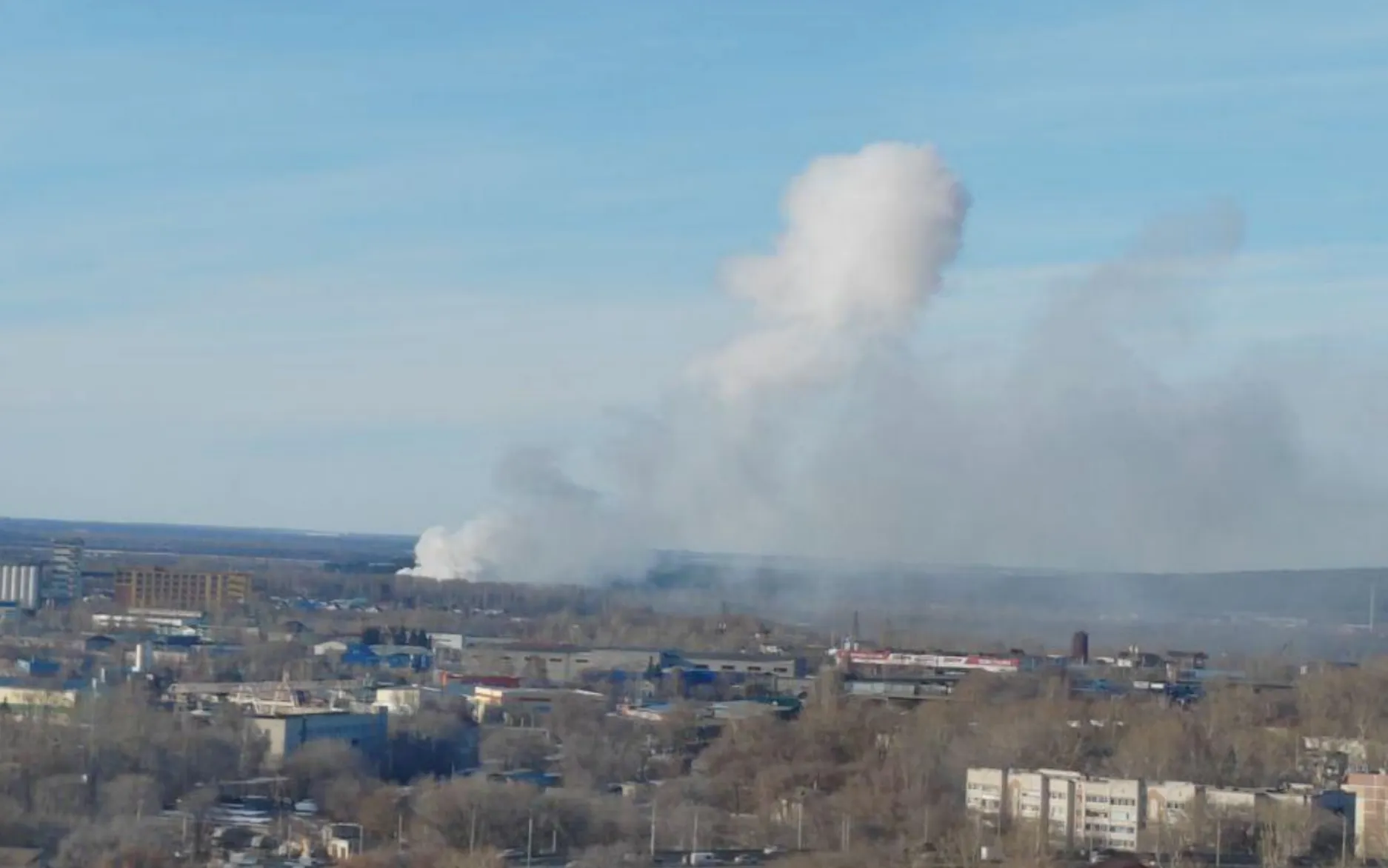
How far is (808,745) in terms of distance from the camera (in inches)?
819

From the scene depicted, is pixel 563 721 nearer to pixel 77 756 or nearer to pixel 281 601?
pixel 77 756

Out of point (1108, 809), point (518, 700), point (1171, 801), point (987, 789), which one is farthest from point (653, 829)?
point (518, 700)

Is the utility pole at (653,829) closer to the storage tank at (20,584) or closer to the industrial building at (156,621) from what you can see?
the industrial building at (156,621)

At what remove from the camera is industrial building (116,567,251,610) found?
157ft

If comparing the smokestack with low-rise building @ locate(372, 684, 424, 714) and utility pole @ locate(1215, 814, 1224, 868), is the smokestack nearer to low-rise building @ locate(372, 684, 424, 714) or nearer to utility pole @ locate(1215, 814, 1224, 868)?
low-rise building @ locate(372, 684, 424, 714)

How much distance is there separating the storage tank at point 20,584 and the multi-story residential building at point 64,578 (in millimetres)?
356

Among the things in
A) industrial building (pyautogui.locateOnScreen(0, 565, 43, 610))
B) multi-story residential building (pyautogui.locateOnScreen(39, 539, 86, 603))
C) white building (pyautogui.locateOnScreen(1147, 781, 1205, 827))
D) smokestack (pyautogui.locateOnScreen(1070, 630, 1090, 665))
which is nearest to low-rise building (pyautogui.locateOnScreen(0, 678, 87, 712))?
white building (pyautogui.locateOnScreen(1147, 781, 1205, 827))

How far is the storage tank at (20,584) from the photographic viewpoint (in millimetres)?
47844

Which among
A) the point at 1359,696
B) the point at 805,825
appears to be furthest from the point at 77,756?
the point at 1359,696

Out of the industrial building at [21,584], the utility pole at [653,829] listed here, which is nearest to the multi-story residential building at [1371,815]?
the utility pole at [653,829]

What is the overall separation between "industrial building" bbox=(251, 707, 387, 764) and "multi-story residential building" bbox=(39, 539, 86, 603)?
28.0 meters

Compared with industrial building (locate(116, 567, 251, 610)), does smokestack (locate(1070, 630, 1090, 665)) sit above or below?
below

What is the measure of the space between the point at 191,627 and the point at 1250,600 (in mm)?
31326

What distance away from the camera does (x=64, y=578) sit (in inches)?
2050
